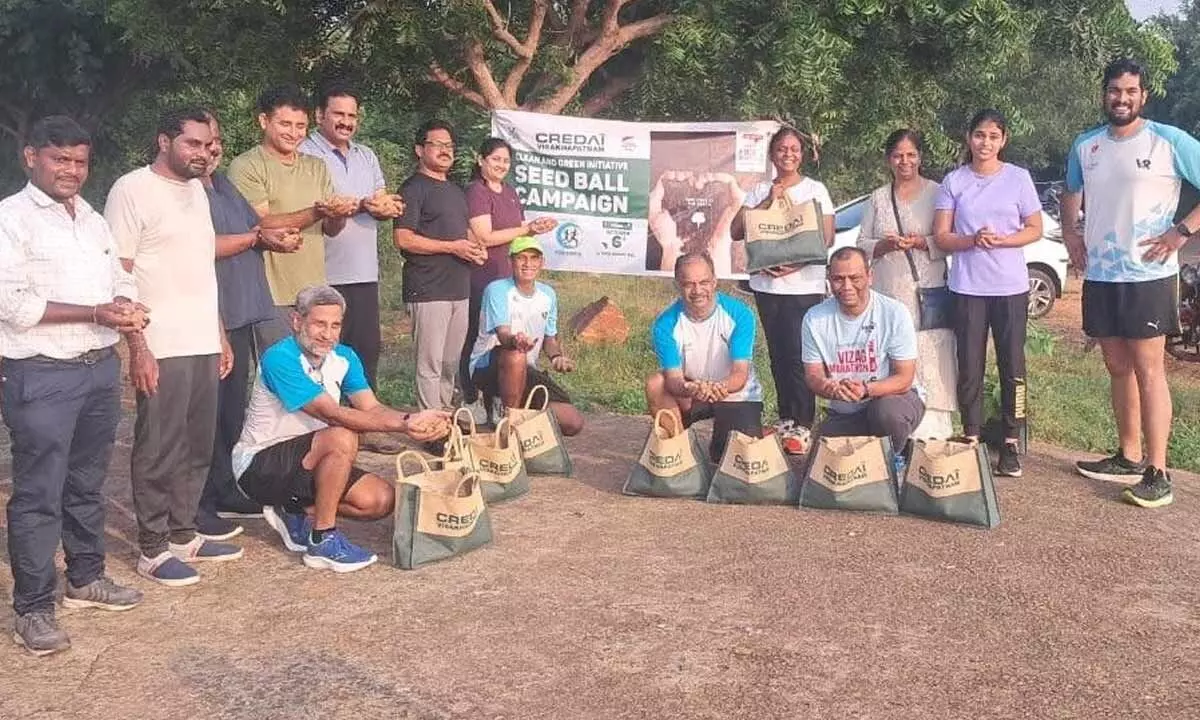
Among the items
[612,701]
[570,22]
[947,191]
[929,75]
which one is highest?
[570,22]

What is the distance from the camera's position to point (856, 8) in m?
8.38

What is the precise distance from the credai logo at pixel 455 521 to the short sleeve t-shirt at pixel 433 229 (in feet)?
6.44

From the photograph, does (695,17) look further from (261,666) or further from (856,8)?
(261,666)

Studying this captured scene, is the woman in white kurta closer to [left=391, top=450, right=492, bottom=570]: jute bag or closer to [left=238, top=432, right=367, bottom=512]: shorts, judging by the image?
[left=391, top=450, right=492, bottom=570]: jute bag

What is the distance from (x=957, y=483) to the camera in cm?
496

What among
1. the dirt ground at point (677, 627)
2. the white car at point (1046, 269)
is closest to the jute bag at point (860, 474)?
the dirt ground at point (677, 627)

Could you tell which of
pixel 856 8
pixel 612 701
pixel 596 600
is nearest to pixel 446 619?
pixel 596 600

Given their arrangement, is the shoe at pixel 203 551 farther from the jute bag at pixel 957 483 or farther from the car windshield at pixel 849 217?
the car windshield at pixel 849 217

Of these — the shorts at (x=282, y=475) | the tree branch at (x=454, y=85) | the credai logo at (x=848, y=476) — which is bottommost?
the credai logo at (x=848, y=476)

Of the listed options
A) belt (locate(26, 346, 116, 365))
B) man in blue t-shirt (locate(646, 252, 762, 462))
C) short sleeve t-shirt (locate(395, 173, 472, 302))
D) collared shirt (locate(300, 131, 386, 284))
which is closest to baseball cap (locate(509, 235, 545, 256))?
short sleeve t-shirt (locate(395, 173, 472, 302))

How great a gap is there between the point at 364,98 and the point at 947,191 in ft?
19.6

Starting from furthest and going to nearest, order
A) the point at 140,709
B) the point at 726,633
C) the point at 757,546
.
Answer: the point at 757,546 < the point at 726,633 < the point at 140,709

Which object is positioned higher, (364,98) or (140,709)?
(364,98)

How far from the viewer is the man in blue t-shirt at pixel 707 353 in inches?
220
